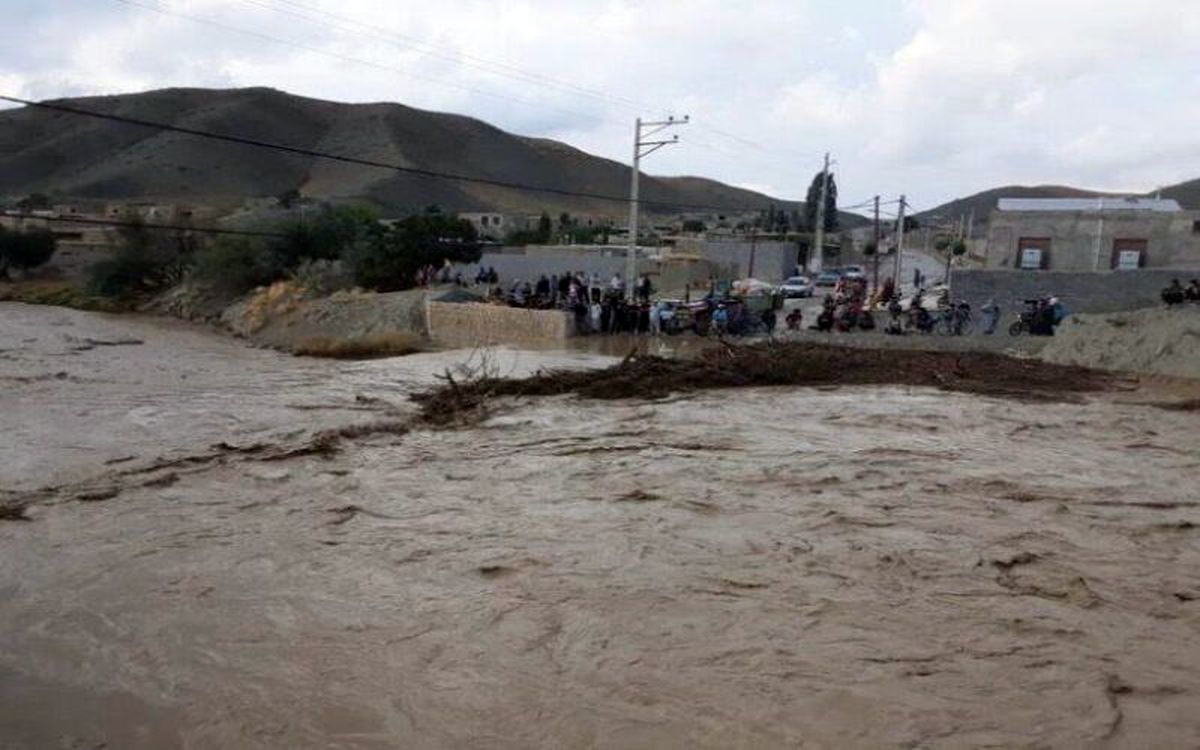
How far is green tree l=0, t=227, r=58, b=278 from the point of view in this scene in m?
55.6

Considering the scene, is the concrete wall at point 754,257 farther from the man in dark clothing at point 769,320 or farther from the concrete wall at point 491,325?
the concrete wall at point 491,325

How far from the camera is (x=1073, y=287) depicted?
2984 centimetres

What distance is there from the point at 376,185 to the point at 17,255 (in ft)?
156

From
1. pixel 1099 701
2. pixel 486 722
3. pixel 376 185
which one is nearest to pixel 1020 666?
pixel 1099 701

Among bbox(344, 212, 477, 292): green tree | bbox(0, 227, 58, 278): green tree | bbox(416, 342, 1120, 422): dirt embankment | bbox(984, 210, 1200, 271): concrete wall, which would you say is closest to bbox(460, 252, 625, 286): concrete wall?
bbox(344, 212, 477, 292): green tree

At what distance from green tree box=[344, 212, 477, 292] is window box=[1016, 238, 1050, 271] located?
25.0m

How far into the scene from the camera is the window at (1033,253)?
40.8 metres

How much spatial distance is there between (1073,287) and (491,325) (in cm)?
1899

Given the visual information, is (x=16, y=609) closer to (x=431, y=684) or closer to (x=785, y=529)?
(x=431, y=684)

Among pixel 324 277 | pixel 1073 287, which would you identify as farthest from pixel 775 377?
pixel 324 277

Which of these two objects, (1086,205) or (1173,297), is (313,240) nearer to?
(1173,297)

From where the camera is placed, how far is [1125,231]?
39.8 metres

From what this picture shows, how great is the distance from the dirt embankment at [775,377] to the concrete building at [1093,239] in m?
18.2

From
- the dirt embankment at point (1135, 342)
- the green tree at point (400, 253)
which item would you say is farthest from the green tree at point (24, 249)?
the dirt embankment at point (1135, 342)
